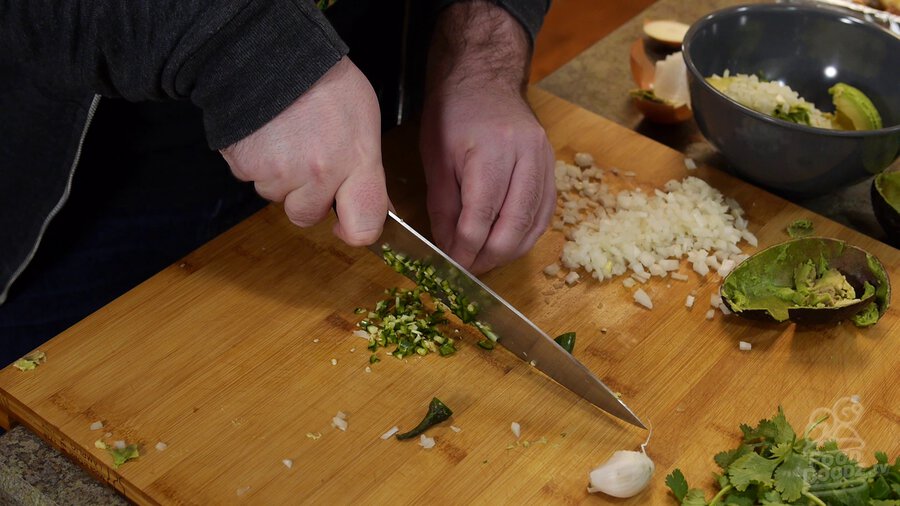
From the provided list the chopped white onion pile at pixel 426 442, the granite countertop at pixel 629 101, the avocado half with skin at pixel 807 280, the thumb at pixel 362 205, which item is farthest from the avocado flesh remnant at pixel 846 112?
the chopped white onion pile at pixel 426 442

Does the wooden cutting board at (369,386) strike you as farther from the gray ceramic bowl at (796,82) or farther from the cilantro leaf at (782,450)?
the gray ceramic bowl at (796,82)

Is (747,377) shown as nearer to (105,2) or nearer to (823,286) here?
(823,286)

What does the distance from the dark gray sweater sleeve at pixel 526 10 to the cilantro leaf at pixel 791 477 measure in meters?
0.89

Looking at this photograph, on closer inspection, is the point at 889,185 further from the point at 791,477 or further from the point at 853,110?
the point at 791,477

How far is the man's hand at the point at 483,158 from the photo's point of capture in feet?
4.44

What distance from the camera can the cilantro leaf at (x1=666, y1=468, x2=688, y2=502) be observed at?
3.63 ft

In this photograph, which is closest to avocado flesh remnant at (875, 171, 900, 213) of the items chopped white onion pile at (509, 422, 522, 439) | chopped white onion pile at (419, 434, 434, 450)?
chopped white onion pile at (509, 422, 522, 439)

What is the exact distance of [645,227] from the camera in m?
1.48

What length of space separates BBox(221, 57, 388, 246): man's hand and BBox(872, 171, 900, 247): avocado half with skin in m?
0.82

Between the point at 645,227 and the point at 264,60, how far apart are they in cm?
66

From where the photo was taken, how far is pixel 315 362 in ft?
4.13

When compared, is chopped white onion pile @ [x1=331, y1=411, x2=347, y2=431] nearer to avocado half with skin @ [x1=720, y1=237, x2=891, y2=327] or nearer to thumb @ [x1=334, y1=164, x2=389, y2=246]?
thumb @ [x1=334, y1=164, x2=389, y2=246]

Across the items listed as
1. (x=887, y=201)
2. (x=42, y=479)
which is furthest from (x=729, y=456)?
(x=42, y=479)

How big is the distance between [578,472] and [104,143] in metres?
0.91
